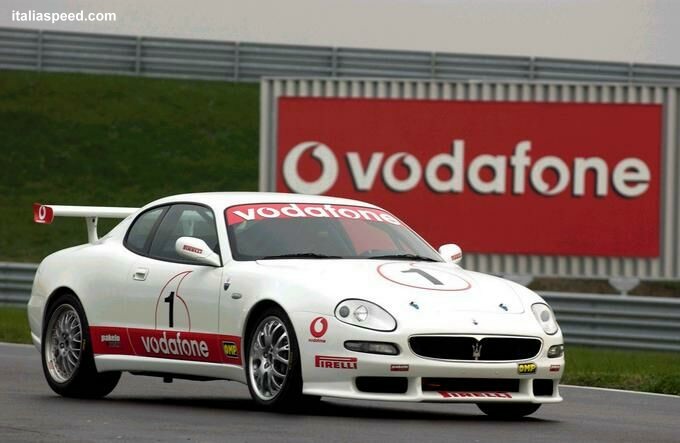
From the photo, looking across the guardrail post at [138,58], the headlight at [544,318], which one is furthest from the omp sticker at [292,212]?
the guardrail post at [138,58]

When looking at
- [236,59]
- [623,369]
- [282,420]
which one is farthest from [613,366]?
[236,59]

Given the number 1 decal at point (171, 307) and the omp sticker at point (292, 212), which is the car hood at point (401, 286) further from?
the number 1 decal at point (171, 307)

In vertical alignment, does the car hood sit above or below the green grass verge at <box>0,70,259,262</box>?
below

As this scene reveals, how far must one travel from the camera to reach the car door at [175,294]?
11375 mm

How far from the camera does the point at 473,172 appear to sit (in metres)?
27.6

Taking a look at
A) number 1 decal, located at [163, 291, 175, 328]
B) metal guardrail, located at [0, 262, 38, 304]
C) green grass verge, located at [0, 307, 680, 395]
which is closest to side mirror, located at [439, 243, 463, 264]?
number 1 decal, located at [163, 291, 175, 328]

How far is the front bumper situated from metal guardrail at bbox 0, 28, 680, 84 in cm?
2975

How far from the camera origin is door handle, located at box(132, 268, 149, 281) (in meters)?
12.0

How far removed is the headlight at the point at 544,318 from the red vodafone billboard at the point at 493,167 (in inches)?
635

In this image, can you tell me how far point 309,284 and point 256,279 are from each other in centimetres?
45

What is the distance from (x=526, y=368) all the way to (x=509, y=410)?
2.34 ft

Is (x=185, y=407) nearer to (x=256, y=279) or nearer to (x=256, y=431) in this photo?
(x=256, y=279)

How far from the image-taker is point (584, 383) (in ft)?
51.2

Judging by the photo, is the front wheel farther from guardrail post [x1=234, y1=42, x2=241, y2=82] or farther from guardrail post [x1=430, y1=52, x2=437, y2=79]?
guardrail post [x1=234, y1=42, x2=241, y2=82]
